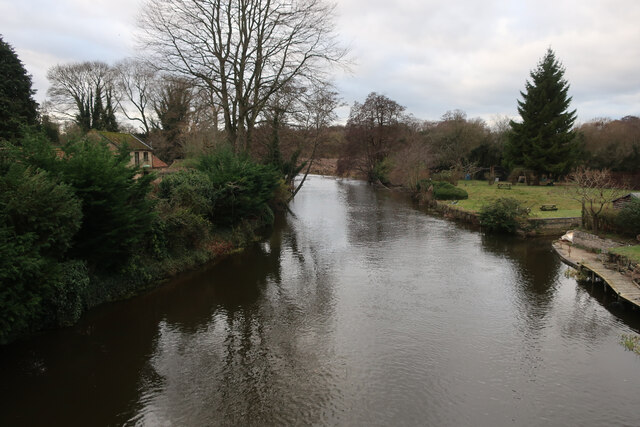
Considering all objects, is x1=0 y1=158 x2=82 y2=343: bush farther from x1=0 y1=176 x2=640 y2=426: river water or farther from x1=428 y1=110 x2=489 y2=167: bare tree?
x1=428 y1=110 x2=489 y2=167: bare tree

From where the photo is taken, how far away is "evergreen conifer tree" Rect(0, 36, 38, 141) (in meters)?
22.7

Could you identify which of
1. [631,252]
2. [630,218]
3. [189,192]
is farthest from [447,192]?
[189,192]

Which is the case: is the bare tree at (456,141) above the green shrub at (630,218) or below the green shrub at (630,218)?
above

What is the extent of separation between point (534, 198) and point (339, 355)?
87.4 ft

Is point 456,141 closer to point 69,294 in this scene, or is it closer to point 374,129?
point 374,129

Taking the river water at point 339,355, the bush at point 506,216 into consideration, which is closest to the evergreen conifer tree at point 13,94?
the river water at point 339,355

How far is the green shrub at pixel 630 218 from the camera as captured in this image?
1614cm

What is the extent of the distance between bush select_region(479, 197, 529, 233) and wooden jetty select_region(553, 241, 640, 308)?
288cm

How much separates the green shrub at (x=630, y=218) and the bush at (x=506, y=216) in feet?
17.4

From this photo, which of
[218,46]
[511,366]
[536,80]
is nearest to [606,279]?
[511,366]

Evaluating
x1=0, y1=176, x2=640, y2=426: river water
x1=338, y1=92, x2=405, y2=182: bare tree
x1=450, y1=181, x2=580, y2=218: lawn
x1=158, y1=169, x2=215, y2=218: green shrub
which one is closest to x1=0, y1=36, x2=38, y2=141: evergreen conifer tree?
x1=158, y1=169, x2=215, y2=218: green shrub

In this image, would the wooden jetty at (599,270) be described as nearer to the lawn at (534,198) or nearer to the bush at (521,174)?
the lawn at (534,198)

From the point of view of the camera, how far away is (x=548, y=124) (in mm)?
35875

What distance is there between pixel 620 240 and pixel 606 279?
5.09 m
